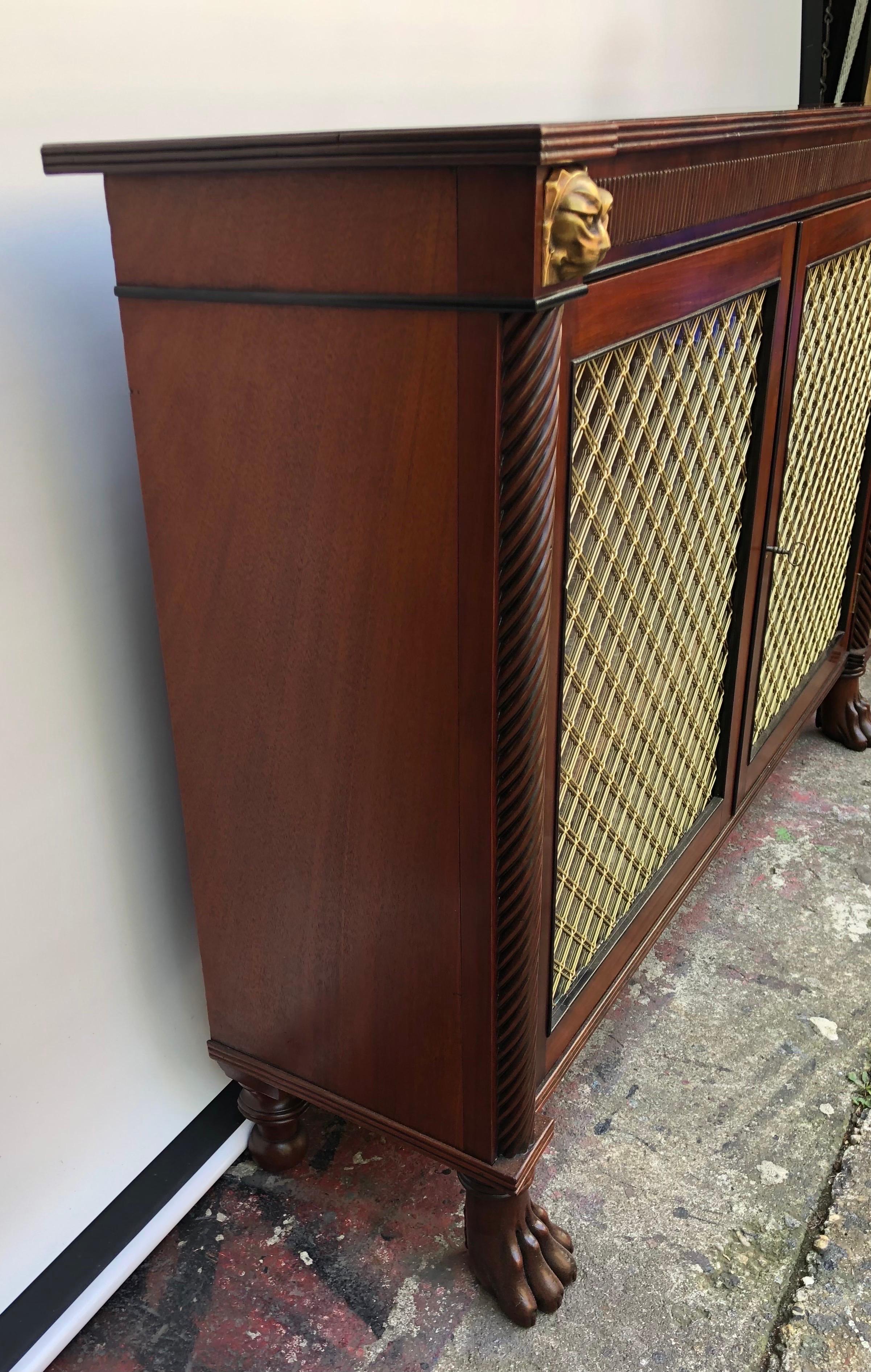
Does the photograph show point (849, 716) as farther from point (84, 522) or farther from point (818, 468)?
point (84, 522)

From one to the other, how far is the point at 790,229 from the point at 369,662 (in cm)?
84

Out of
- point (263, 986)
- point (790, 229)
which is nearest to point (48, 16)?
point (790, 229)

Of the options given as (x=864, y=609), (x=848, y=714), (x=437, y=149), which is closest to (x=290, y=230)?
(x=437, y=149)

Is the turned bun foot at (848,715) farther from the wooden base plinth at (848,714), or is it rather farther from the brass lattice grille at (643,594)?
the brass lattice grille at (643,594)

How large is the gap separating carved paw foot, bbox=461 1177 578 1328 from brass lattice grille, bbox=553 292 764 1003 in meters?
0.24

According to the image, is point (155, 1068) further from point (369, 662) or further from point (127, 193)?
point (127, 193)

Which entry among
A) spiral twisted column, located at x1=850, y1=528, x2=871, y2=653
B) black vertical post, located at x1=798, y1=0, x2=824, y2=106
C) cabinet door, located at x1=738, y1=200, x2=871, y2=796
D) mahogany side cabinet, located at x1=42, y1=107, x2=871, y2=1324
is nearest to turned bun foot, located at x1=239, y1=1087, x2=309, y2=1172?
mahogany side cabinet, located at x1=42, y1=107, x2=871, y2=1324

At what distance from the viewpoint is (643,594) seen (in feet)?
4.02

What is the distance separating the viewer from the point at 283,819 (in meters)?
1.12

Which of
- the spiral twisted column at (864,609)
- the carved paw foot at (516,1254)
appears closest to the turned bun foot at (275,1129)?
the carved paw foot at (516,1254)

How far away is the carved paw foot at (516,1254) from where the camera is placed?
1199 mm

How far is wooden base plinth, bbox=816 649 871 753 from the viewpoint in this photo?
239cm

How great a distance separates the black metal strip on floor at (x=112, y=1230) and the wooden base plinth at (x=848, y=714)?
159cm

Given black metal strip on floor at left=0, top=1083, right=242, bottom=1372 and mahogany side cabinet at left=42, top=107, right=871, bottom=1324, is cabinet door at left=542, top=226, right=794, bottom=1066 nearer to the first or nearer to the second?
mahogany side cabinet at left=42, top=107, right=871, bottom=1324
